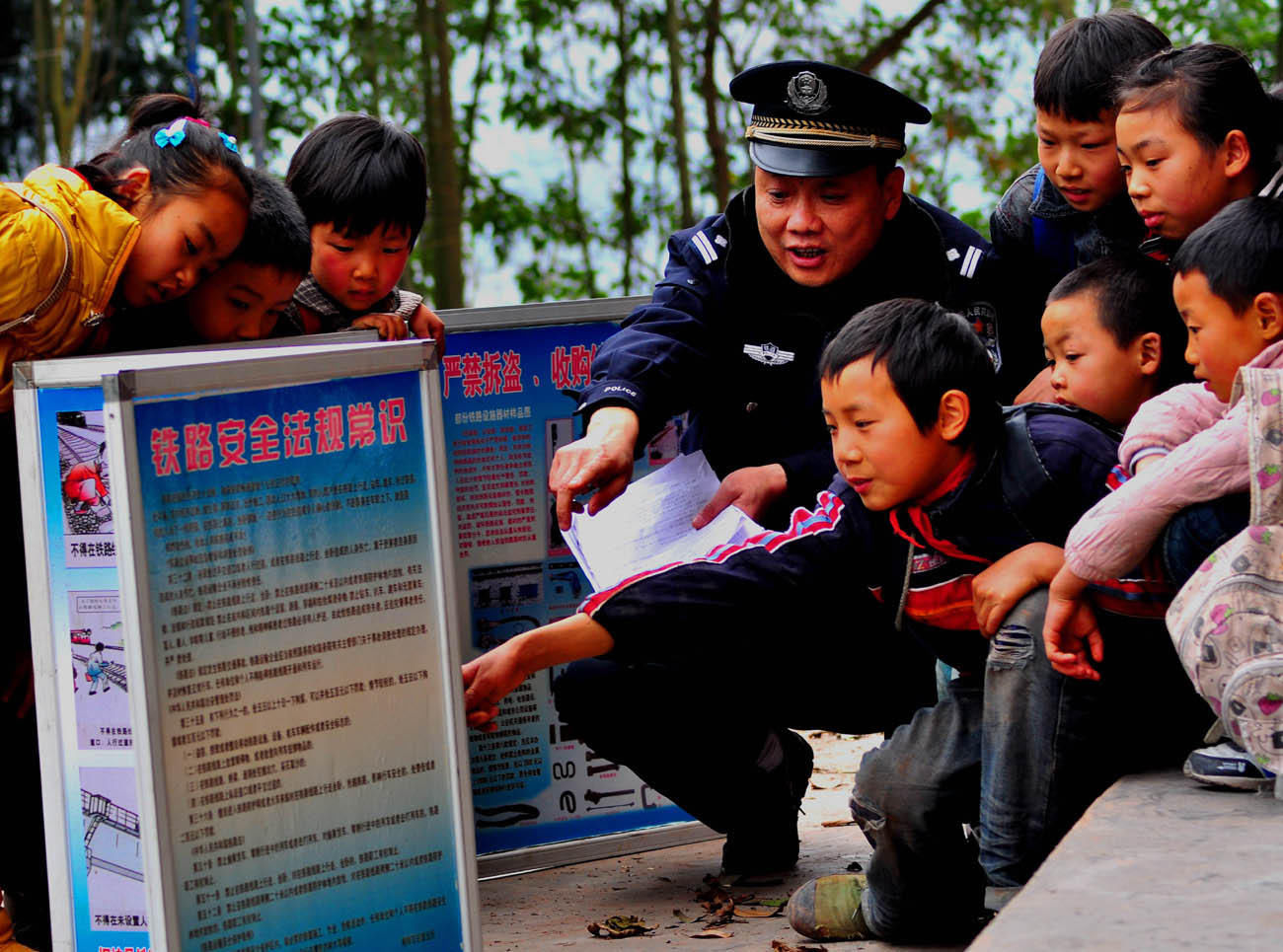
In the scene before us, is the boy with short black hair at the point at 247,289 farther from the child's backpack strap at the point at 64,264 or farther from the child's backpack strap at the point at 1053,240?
the child's backpack strap at the point at 1053,240

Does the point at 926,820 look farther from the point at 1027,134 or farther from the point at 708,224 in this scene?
the point at 1027,134

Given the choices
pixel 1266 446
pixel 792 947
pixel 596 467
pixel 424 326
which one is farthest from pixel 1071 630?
pixel 424 326

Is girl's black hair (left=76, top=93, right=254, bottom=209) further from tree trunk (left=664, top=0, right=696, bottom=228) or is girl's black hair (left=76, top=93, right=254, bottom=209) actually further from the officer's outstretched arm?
tree trunk (left=664, top=0, right=696, bottom=228)

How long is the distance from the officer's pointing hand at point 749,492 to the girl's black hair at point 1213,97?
110 centimetres

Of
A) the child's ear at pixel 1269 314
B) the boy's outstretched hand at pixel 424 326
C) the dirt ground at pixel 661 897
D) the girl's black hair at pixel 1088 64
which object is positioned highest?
the girl's black hair at pixel 1088 64

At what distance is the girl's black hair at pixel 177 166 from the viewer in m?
3.28

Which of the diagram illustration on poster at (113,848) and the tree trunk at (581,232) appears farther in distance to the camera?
the tree trunk at (581,232)

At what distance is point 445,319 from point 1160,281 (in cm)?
169

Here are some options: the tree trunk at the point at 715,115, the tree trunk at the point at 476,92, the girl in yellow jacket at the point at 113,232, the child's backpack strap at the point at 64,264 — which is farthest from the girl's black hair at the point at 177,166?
the tree trunk at the point at 476,92

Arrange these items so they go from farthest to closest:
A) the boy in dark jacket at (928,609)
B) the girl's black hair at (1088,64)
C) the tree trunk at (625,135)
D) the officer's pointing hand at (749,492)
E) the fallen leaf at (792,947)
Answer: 1. the tree trunk at (625,135)
2. the officer's pointing hand at (749,492)
3. the girl's black hair at (1088,64)
4. the fallen leaf at (792,947)
5. the boy in dark jacket at (928,609)

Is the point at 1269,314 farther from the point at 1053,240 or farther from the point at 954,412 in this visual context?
the point at 1053,240

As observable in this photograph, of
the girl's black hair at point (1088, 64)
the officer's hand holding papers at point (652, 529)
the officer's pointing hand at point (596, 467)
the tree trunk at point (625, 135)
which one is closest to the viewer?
the officer's pointing hand at point (596, 467)

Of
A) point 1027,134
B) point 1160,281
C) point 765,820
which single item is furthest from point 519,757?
point 1027,134

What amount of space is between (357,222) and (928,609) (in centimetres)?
167
